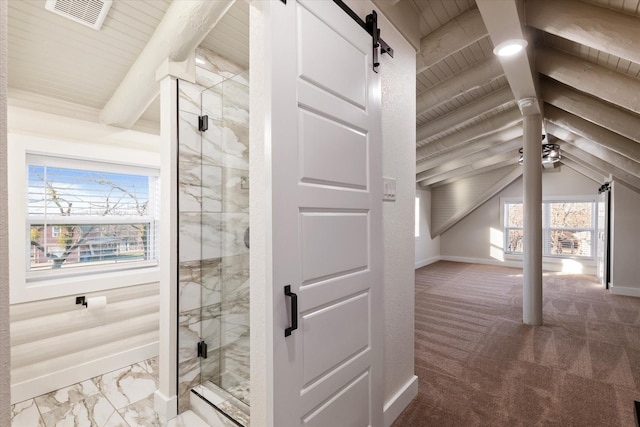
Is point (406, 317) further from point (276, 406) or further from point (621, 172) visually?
point (621, 172)

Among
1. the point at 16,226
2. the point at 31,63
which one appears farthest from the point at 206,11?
the point at 16,226

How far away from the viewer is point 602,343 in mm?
3199

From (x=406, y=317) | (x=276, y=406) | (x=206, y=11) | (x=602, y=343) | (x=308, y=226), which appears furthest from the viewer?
(x=602, y=343)

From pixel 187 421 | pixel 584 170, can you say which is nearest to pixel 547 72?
pixel 187 421

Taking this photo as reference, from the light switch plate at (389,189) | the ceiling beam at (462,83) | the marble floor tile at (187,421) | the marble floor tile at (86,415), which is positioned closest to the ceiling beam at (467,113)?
the ceiling beam at (462,83)

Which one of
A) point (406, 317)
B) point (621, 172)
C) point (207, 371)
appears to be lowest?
point (207, 371)

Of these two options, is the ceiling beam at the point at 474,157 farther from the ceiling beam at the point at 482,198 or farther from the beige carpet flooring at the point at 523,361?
the beige carpet flooring at the point at 523,361

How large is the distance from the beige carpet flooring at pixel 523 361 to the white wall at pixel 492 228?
110 inches

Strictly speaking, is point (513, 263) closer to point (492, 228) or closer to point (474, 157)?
point (492, 228)

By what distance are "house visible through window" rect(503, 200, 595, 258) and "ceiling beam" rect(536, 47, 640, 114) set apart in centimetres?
502

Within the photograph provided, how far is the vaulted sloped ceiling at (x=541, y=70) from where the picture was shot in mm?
1899

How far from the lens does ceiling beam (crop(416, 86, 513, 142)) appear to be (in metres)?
3.70

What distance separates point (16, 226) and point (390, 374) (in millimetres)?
2917

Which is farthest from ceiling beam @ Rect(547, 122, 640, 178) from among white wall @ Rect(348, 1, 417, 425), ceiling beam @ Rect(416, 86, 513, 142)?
white wall @ Rect(348, 1, 417, 425)
